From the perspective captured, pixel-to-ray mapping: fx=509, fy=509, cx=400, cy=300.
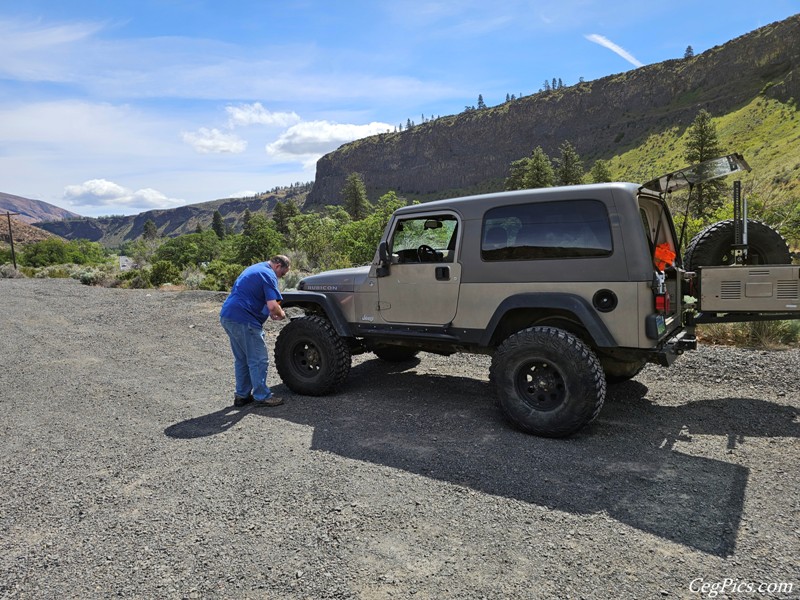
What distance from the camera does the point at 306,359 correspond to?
6.25m

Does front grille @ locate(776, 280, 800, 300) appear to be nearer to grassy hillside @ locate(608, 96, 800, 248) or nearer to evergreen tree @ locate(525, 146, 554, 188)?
grassy hillside @ locate(608, 96, 800, 248)

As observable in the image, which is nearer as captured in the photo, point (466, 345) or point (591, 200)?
point (591, 200)

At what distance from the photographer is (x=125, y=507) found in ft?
11.8

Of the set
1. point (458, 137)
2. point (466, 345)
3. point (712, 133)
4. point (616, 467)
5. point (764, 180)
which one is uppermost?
point (458, 137)

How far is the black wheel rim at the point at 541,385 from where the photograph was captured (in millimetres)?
4566

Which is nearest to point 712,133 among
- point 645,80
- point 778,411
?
point 778,411

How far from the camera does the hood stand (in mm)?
5934

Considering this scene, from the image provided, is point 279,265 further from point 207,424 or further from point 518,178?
point 518,178

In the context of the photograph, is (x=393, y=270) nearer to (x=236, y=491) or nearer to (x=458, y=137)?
(x=236, y=491)

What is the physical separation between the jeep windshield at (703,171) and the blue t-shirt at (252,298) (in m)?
4.10

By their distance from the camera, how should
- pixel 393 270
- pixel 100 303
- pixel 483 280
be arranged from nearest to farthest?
pixel 483 280, pixel 393 270, pixel 100 303

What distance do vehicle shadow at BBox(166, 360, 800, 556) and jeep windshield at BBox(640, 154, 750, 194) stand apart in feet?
7.66

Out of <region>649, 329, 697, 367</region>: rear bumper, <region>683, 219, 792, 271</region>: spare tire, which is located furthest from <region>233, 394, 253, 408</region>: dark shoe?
<region>683, 219, 792, 271</region>: spare tire

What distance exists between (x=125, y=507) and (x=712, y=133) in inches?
2057
